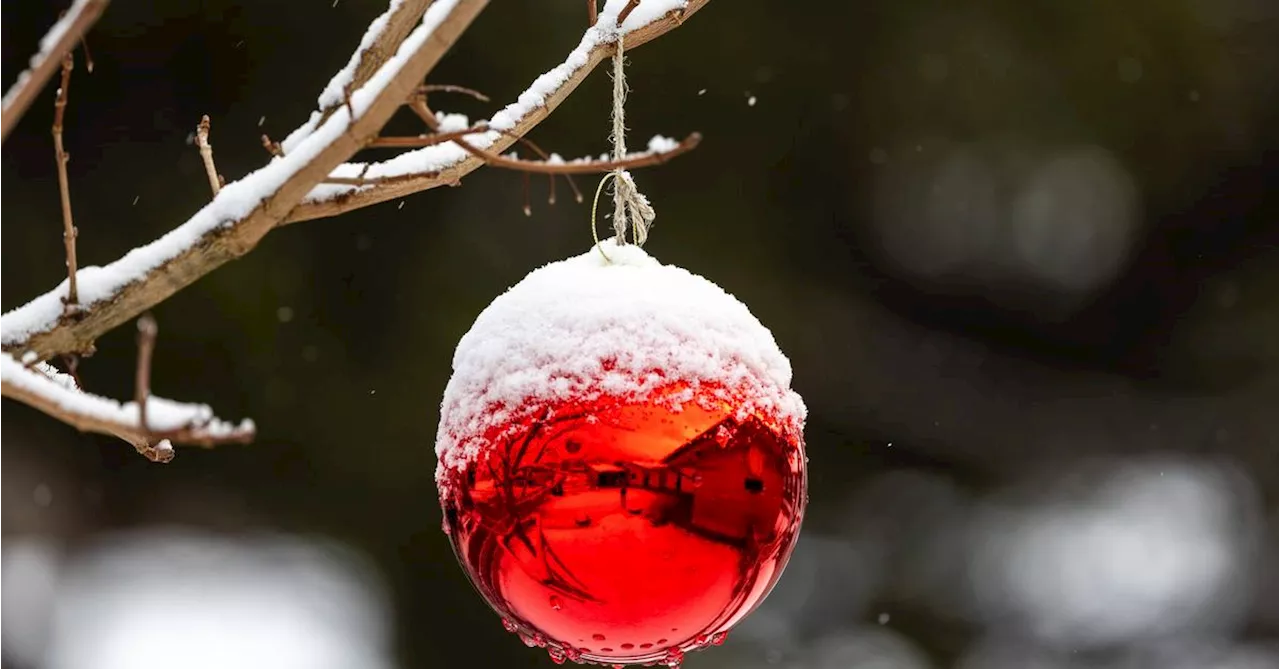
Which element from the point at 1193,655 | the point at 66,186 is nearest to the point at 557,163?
the point at 66,186

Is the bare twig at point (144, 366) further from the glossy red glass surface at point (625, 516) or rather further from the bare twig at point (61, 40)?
the glossy red glass surface at point (625, 516)

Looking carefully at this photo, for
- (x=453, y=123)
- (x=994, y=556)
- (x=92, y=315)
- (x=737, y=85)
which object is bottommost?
(x=92, y=315)

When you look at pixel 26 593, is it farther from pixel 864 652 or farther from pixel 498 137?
pixel 498 137

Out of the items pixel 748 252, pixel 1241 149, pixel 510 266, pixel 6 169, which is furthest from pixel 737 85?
pixel 6 169

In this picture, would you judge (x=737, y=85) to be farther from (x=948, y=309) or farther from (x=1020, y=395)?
(x=1020, y=395)

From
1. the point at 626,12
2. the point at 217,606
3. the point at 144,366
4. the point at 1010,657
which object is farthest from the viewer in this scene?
the point at 1010,657

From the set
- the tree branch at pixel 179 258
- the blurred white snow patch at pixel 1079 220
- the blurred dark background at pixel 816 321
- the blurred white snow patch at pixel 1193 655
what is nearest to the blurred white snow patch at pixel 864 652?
the blurred dark background at pixel 816 321
